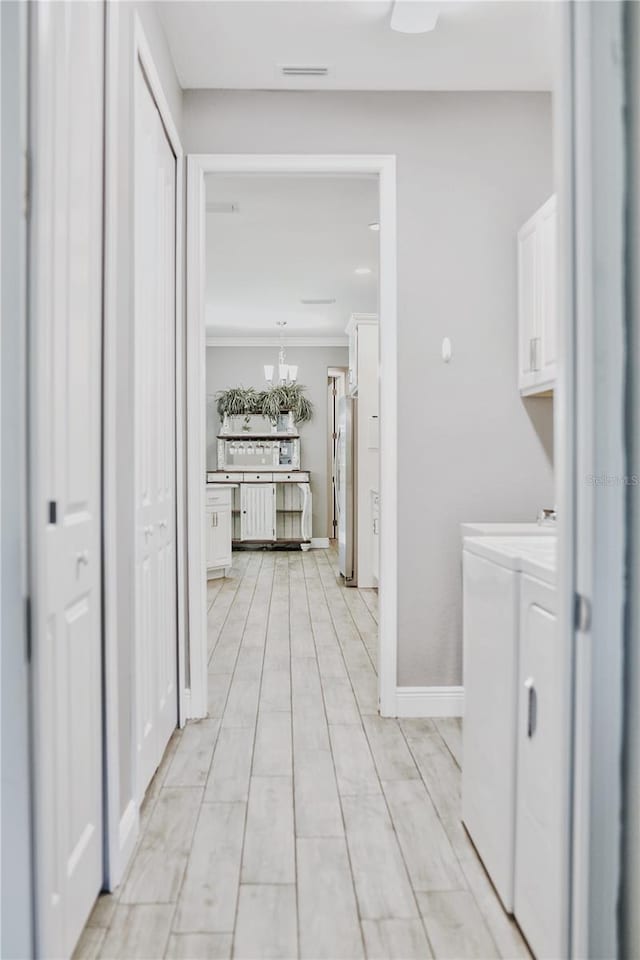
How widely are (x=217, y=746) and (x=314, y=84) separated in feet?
9.07

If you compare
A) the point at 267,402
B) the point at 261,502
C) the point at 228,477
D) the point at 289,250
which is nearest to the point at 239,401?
the point at 267,402

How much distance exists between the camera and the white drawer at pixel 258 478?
882 centimetres

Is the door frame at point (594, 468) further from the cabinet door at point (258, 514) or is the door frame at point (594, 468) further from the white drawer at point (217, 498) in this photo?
the cabinet door at point (258, 514)

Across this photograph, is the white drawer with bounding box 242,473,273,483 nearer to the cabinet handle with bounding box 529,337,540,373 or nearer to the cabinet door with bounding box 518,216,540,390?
the cabinet door with bounding box 518,216,540,390

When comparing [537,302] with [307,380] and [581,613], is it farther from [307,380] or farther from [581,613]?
[307,380]

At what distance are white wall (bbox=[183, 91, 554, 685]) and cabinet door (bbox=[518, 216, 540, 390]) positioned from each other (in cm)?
6

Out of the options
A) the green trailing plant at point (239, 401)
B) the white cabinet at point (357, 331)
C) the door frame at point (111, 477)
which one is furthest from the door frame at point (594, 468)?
the green trailing plant at point (239, 401)

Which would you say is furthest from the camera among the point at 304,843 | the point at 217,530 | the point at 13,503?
the point at 217,530

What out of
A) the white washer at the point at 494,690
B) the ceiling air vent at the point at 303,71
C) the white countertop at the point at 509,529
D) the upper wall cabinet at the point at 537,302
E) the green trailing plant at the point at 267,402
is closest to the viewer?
the white washer at the point at 494,690

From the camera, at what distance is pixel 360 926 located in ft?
5.36

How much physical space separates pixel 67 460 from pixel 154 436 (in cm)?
100

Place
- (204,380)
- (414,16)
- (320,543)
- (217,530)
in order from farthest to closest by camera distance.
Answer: (320,543) → (217,530) → (204,380) → (414,16)

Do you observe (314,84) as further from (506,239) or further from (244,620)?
(244,620)

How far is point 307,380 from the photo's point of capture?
924cm
